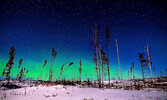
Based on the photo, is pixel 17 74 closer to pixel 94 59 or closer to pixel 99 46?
pixel 94 59

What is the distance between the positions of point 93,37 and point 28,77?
193 feet

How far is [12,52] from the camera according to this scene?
123ft

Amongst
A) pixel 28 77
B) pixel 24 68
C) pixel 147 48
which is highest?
pixel 147 48

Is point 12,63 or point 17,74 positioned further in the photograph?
point 17,74

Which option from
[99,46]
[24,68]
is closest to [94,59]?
[99,46]

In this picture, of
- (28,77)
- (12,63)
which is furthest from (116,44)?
(28,77)

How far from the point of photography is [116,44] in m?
25.4

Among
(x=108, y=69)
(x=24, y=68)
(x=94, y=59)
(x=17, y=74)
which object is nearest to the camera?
(x=108, y=69)

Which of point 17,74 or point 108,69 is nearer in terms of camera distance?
point 108,69

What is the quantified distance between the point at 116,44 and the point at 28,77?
5813cm

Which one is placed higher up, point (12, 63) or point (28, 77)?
Result: point (12, 63)

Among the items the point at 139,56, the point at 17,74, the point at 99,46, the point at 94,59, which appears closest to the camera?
the point at 99,46

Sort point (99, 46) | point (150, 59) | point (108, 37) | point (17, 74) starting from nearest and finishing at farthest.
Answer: point (99, 46)
point (108, 37)
point (150, 59)
point (17, 74)

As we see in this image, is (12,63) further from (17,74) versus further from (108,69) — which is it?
(108,69)
